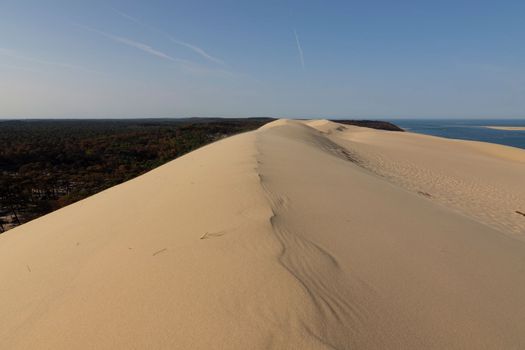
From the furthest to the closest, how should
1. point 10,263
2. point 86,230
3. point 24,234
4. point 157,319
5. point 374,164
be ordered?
point 374,164 < point 24,234 < point 86,230 < point 10,263 < point 157,319

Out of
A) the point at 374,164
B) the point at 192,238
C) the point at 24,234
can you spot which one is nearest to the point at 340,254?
the point at 192,238

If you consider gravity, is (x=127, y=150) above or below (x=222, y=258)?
below

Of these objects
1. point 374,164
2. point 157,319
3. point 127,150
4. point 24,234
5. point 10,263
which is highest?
point 157,319

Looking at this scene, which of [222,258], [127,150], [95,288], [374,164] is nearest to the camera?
[95,288]

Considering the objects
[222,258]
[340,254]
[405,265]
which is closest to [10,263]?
[222,258]

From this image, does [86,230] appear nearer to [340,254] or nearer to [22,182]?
[340,254]

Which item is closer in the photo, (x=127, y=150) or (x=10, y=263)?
(x=10, y=263)
